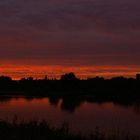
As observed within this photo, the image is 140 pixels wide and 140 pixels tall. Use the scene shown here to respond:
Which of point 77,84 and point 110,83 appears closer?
point 110,83

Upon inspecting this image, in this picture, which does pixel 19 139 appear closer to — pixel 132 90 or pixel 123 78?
pixel 132 90

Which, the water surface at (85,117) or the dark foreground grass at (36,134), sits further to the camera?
the water surface at (85,117)

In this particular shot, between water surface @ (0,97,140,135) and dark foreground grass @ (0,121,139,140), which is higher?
dark foreground grass @ (0,121,139,140)

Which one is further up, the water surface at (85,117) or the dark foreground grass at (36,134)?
the dark foreground grass at (36,134)

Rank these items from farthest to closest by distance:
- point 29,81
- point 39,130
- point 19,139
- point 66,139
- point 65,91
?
point 29,81, point 65,91, point 39,130, point 66,139, point 19,139

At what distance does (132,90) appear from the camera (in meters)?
62.3

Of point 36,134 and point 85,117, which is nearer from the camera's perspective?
point 36,134

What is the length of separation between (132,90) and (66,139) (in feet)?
164

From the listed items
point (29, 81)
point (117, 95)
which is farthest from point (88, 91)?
point (29, 81)

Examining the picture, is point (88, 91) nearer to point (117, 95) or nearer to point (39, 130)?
point (117, 95)

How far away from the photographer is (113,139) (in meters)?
13.9

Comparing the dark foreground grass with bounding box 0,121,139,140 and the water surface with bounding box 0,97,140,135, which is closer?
the dark foreground grass with bounding box 0,121,139,140

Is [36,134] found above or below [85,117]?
above

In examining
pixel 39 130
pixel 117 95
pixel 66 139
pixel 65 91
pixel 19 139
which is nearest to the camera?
pixel 19 139
